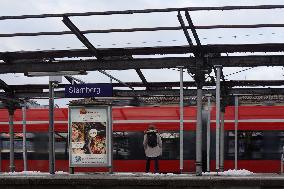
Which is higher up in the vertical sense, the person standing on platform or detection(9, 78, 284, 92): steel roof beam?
detection(9, 78, 284, 92): steel roof beam

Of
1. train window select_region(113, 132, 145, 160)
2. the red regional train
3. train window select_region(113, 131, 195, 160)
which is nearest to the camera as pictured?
the red regional train

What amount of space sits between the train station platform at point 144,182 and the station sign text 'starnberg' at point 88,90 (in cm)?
332

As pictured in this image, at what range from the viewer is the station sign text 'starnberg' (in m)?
12.9

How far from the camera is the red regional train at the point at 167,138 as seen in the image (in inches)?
754

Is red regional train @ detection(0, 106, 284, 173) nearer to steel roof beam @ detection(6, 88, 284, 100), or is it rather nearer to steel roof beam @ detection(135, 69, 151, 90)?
steel roof beam @ detection(6, 88, 284, 100)

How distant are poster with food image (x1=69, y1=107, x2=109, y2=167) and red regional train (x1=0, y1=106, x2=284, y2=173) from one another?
20.0 ft

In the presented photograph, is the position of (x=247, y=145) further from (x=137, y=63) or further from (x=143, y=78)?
(x=137, y=63)

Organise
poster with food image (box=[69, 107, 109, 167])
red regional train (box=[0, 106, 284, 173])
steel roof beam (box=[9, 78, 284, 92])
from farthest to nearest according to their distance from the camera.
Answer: red regional train (box=[0, 106, 284, 173])
steel roof beam (box=[9, 78, 284, 92])
poster with food image (box=[69, 107, 109, 167])

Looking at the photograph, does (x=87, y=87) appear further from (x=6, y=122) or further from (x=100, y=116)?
(x=6, y=122)

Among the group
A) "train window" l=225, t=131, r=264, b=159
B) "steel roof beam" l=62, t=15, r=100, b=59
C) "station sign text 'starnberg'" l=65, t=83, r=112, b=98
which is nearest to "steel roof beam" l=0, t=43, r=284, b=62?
"steel roof beam" l=62, t=15, r=100, b=59

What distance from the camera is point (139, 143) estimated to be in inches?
784

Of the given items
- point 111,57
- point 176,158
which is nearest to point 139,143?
point 176,158

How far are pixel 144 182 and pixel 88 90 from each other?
12.9ft

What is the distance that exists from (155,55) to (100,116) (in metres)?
1.79
